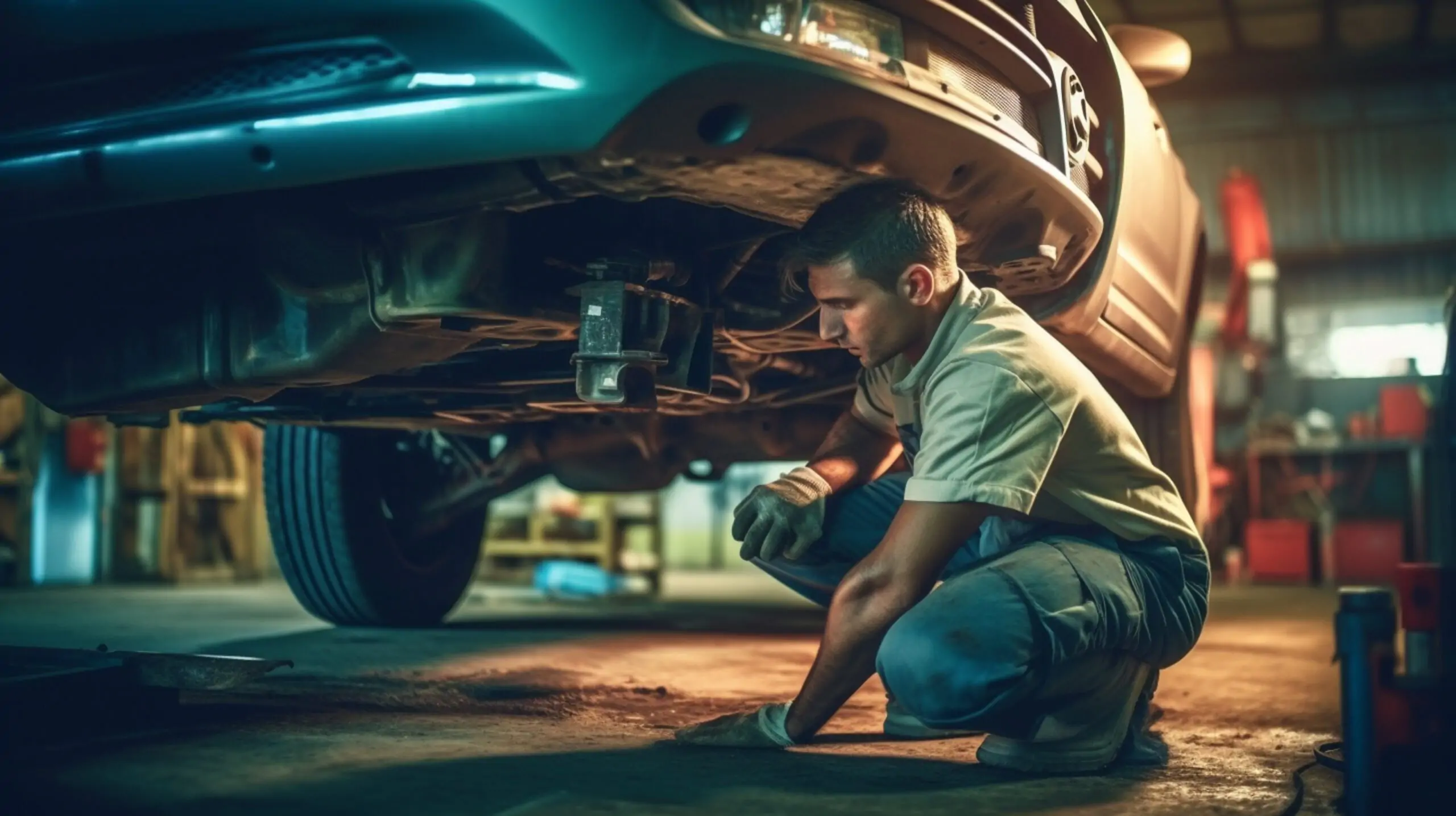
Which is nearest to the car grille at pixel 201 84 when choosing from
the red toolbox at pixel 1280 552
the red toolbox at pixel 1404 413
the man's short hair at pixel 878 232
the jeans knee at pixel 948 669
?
the man's short hair at pixel 878 232

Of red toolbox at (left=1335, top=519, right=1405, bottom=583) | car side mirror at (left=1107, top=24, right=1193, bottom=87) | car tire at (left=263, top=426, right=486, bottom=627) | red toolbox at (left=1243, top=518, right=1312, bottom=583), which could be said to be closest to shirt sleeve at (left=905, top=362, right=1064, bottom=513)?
car side mirror at (left=1107, top=24, right=1193, bottom=87)

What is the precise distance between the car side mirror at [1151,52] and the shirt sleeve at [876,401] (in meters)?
1.16

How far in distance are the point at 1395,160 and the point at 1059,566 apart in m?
14.2

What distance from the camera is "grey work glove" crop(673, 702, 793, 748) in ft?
5.92

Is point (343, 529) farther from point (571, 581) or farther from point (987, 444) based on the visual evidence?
point (571, 581)

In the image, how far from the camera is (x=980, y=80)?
1813 mm

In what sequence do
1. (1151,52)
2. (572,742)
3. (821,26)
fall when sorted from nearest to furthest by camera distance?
(821,26) → (572,742) → (1151,52)

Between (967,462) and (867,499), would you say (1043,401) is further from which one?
(867,499)

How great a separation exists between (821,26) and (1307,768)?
124 cm

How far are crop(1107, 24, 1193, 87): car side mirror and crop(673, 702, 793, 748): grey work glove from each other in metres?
1.79

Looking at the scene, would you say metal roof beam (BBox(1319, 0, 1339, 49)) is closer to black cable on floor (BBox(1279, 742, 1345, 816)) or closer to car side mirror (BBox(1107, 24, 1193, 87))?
car side mirror (BBox(1107, 24, 1193, 87))

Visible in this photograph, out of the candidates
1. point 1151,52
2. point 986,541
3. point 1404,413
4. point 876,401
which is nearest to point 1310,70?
point 1404,413

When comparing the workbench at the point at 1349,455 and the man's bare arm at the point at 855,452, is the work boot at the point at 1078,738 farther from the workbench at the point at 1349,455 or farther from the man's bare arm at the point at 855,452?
the workbench at the point at 1349,455

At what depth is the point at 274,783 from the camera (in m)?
1.54
